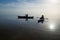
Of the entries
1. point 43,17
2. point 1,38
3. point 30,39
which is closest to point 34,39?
point 30,39

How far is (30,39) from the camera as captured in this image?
24.0 feet

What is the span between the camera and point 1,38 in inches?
289

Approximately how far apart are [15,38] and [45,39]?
1777mm

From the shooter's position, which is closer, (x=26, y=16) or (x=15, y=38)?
(x=15, y=38)

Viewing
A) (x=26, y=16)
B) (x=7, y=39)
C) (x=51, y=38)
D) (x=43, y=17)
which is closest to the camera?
(x=7, y=39)

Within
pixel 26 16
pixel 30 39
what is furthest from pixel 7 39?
pixel 26 16

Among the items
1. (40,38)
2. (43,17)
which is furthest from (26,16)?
A: (40,38)

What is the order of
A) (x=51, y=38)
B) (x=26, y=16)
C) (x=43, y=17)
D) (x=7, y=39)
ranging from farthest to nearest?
(x=26, y=16) → (x=43, y=17) → (x=51, y=38) → (x=7, y=39)

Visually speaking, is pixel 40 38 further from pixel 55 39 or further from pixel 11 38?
pixel 11 38

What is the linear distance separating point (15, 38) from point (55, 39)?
237 cm

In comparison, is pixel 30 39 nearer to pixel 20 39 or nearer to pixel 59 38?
pixel 20 39

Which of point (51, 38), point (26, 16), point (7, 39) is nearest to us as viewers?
point (7, 39)

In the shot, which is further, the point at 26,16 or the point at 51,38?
the point at 26,16

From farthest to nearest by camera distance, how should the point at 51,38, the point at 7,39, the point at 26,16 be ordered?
the point at 26,16
the point at 51,38
the point at 7,39
